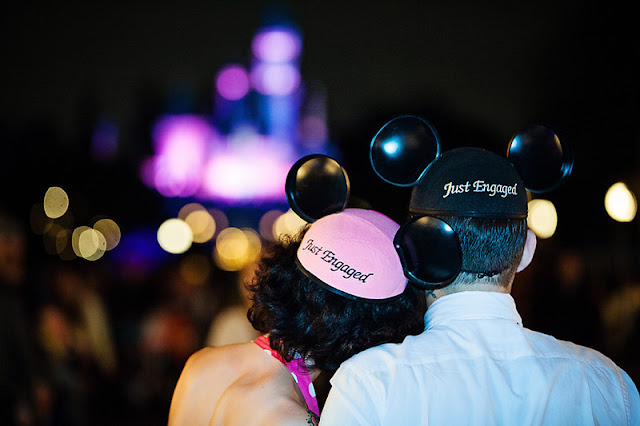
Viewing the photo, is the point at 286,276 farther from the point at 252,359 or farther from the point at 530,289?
the point at 530,289

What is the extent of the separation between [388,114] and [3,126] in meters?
28.1

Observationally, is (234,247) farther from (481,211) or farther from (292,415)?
(481,211)

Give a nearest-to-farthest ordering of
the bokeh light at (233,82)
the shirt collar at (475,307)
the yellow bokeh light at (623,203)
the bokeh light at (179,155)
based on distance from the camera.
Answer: the shirt collar at (475,307), the yellow bokeh light at (623,203), the bokeh light at (179,155), the bokeh light at (233,82)

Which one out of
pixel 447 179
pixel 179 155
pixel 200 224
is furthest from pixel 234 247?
pixel 447 179

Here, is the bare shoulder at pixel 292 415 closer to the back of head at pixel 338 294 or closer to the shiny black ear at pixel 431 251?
the back of head at pixel 338 294

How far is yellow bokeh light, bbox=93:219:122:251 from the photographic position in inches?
2432

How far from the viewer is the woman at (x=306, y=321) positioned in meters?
2.16

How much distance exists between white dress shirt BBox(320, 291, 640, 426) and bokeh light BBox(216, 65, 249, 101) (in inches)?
2867

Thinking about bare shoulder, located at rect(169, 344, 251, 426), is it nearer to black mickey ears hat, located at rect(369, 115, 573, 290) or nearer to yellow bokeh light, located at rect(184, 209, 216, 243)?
black mickey ears hat, located at rect(369, 115, 573, 290)

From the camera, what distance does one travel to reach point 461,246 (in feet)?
6.48

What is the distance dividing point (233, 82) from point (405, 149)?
7385 centimetres

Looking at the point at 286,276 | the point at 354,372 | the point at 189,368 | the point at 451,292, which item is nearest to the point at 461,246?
the point at 451,292

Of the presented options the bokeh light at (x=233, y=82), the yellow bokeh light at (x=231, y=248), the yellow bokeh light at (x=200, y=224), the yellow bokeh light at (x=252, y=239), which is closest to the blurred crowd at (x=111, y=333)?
the yellow bokeh light at (x=252, y=239)

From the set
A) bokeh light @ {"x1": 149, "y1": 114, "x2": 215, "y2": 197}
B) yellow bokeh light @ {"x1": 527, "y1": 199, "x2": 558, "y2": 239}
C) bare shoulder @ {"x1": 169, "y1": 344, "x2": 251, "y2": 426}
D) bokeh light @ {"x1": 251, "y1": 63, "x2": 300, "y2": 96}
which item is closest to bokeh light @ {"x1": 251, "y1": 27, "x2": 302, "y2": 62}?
bokeh light @ {"x1": 251, "y1": 63, "x2": 300, "y2": 96}
